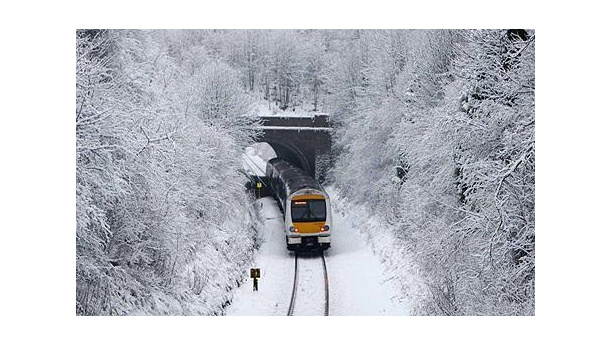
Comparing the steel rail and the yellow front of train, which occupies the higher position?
the yellow front of train

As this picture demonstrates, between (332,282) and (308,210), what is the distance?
11.6 feet

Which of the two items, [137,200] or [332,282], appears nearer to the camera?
[137,200]

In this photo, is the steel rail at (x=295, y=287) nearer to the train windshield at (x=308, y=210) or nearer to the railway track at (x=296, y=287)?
the railway track at (x=296, y=287)

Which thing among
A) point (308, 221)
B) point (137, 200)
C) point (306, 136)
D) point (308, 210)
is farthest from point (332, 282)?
point (306, 136)

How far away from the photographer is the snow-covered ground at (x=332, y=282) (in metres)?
11.2

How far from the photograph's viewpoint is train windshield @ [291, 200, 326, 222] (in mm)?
17141

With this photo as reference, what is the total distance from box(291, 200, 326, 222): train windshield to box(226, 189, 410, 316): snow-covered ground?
129cm

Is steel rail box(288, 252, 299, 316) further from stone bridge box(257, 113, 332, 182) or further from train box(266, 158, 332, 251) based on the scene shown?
stone bridge box(257, 113, 332, 182)

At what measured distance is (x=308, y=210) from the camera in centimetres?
1730

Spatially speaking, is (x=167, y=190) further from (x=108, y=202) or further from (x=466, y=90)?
(x=466, y=90)

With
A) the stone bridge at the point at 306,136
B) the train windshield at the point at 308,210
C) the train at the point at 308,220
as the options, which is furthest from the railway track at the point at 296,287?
the stone bridge at the point at 306,136

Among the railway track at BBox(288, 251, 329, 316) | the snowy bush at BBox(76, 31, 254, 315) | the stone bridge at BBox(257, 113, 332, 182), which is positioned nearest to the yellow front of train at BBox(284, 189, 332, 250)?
the railway track at BBox(288, 251, 329, 316)

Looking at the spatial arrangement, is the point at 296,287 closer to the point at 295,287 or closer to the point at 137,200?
the point at 295,287

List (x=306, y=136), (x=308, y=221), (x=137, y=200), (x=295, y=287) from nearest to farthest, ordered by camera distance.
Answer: (x=137, y=200) → (x=295, y=287) → (x=308, y=221) → (x=306, y=136)
